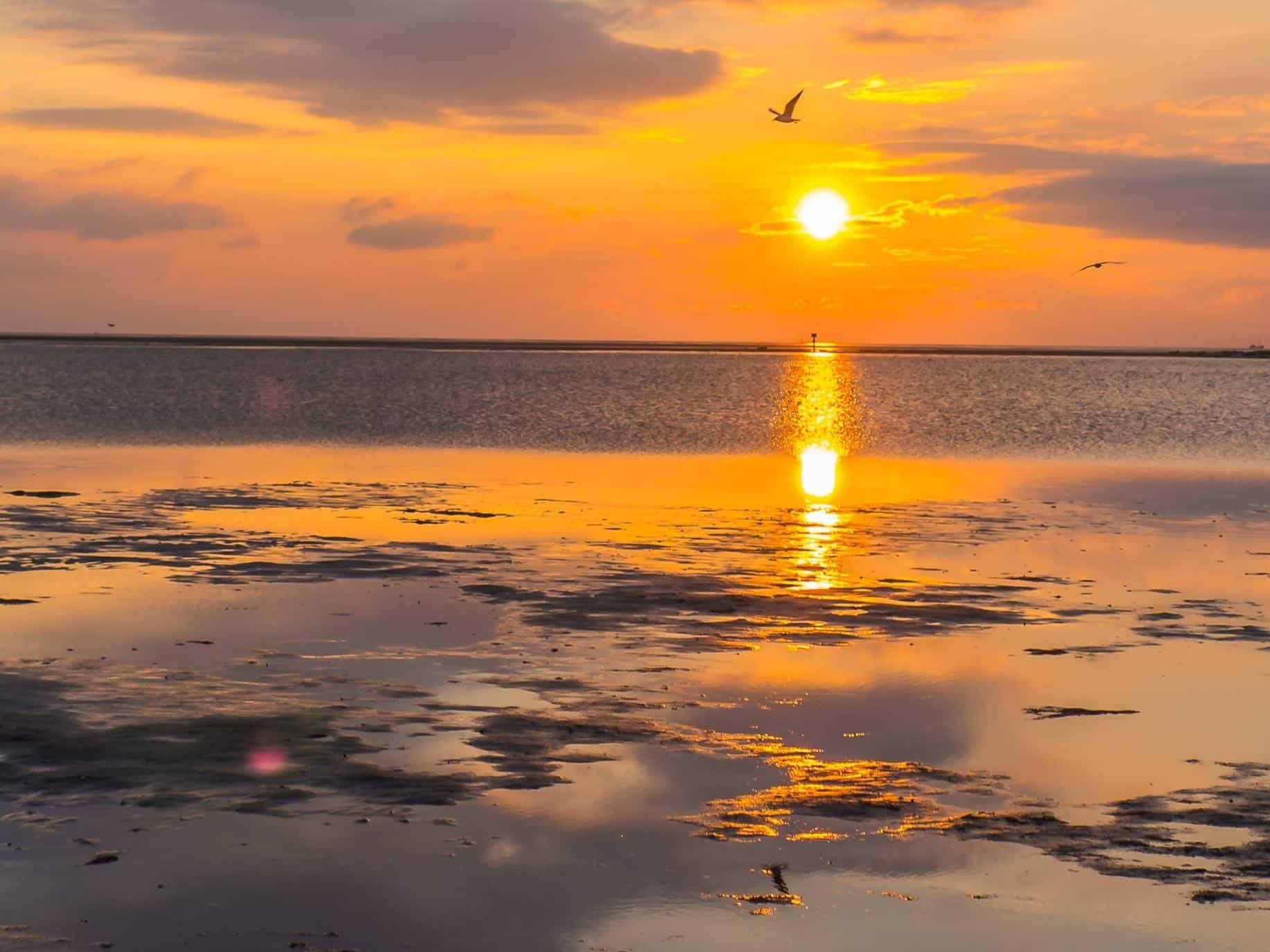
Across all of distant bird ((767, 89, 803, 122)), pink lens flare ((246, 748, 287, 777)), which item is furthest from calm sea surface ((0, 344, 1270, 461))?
pink lens flare ((246, 748, 287, 777))

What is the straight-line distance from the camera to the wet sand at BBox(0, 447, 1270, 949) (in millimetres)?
10445

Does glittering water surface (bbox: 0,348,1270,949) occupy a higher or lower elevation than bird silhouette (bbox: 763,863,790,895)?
higher

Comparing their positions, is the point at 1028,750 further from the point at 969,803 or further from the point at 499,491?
the point at 499,491

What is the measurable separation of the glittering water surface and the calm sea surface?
23.9 m

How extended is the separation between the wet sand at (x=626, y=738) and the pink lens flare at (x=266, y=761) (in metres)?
0.04

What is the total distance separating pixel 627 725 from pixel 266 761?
11.7 ft

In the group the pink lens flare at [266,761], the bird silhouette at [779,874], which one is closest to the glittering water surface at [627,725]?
the bird silhouette at [779,874]

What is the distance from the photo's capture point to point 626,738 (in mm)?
14602

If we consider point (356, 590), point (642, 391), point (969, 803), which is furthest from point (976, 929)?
point (642, 391)

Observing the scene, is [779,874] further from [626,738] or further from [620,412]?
[620,412]

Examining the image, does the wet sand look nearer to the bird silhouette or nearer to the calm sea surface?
the bird silhouette

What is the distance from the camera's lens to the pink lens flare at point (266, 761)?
13312 mm

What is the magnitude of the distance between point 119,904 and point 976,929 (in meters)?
5.80

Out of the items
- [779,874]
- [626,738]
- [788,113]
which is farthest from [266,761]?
[788,113]
